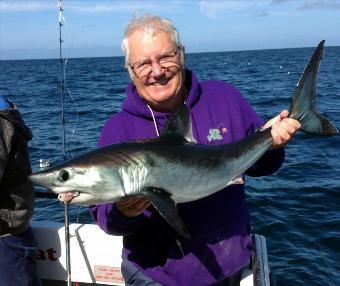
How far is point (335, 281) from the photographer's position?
646 centimetres

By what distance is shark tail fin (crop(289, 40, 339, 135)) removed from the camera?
3.20 meters

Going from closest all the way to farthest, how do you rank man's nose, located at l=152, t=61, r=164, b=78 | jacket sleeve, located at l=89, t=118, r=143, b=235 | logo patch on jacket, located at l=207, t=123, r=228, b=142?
jacket sleeve, located at l=89, t=118, r=143, b=235, man's nose, located at l=152, t=61, r=164, b=78, logo patch on jacket, located at l=207, t=123, r=228, b=142

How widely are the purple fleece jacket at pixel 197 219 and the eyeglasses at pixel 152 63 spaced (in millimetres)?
228

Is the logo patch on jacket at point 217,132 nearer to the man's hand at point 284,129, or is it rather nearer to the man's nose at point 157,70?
the man's hand at point 284,129

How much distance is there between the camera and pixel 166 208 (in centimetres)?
274

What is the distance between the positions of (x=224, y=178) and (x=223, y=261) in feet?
2.00

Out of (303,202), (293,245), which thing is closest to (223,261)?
(293,245)

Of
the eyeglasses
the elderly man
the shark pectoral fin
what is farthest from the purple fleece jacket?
the shark pectoral fin

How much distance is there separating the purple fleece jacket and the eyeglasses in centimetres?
23

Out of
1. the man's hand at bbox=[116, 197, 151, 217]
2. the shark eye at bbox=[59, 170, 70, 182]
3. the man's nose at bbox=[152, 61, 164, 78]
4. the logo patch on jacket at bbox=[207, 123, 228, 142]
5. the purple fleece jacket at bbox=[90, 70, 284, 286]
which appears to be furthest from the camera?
the logo patch on jacket at bbox=[207, 123, 228, 142]

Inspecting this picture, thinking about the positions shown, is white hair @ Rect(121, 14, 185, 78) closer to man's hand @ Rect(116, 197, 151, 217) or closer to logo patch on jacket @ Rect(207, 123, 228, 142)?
logo patch on jacket @ Rect(207, 123, 228, 142)

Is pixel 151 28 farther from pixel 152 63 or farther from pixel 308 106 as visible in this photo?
pixel 308 106

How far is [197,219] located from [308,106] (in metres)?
1.09

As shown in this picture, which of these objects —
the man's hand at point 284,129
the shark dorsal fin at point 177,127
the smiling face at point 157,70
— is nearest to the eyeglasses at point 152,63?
the smiling face at point 157,70
